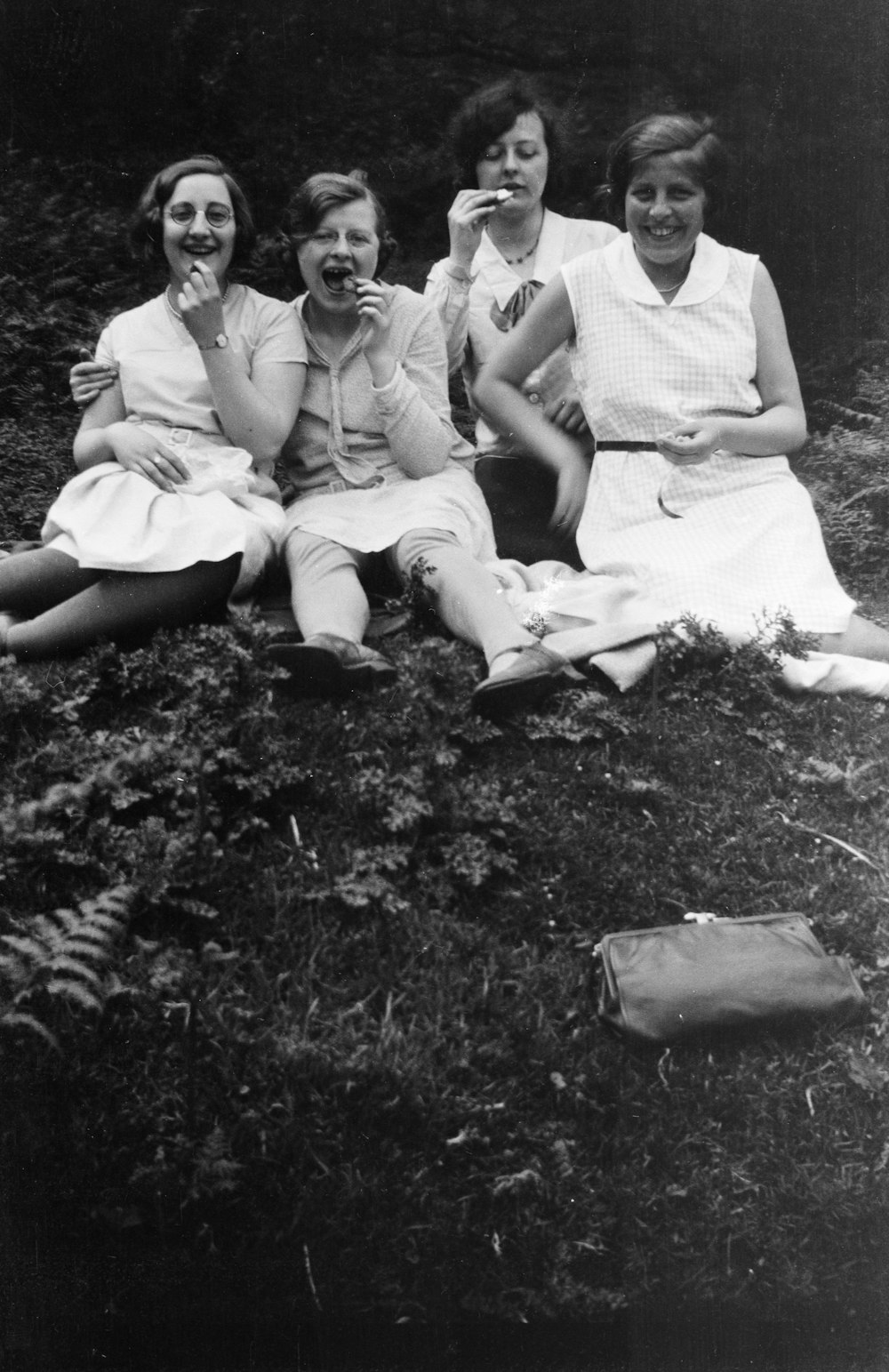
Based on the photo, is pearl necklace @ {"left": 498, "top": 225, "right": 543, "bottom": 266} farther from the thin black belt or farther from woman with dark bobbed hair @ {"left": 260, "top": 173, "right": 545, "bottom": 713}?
the thin black belt

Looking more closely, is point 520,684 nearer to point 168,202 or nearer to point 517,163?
point 168,202

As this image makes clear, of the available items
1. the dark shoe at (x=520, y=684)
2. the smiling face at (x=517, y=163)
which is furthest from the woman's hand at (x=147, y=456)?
the smiling face at (x=517, y=163)

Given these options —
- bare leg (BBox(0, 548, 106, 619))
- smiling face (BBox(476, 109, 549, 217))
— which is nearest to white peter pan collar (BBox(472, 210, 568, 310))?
smiling face (BBox(476, 109, 549, 217))

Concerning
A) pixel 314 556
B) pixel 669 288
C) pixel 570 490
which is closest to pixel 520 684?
pixel 314 556

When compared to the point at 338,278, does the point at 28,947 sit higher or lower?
lower

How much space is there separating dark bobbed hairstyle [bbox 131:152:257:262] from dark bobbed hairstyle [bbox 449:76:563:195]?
1.00 metres

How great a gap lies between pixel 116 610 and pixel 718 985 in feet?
6.76

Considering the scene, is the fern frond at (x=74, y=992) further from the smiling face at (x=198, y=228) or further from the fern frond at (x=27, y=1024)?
the smiling face at (x=198, y=228)

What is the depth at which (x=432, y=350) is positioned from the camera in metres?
4.40

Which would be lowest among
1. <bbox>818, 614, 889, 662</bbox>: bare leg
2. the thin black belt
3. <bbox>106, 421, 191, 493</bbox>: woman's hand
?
<bbox>818, 614, 889, 662</bbox>: bare leg

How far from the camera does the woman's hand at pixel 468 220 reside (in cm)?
433

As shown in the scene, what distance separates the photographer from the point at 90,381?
4.22m

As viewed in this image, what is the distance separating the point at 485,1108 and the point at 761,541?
222 cm

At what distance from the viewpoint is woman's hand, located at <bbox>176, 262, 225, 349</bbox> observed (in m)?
3.76
